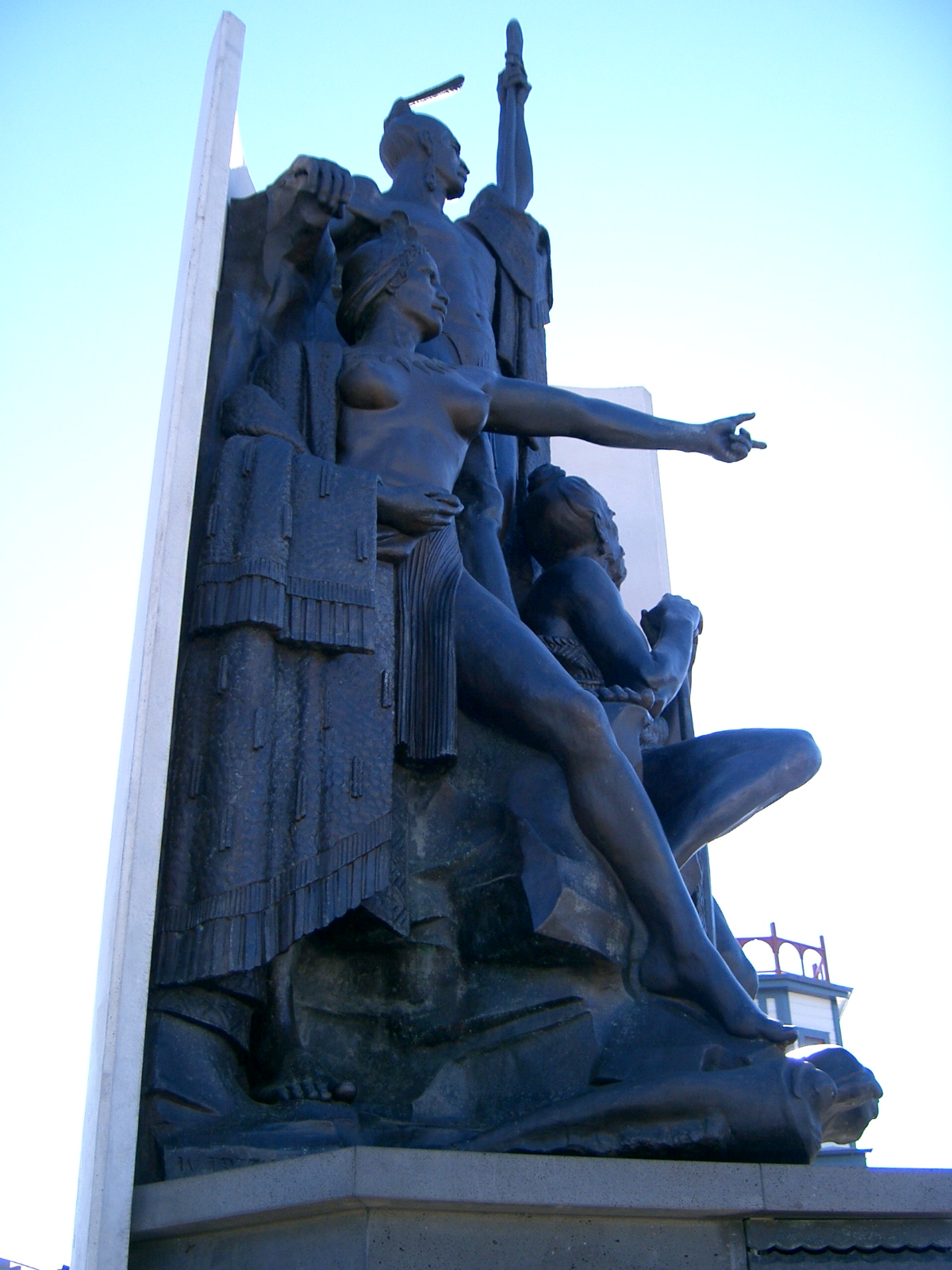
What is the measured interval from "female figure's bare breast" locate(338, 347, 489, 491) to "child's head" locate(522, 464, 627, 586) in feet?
2.32

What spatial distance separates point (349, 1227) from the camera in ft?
10.6

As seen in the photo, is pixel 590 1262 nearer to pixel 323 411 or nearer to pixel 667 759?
pixel 667 759

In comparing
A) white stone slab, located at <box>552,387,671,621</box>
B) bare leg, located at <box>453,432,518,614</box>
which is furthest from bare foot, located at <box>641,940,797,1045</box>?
white stone slab, located at <box>552,387,671,621</box>

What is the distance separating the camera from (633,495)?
883cm

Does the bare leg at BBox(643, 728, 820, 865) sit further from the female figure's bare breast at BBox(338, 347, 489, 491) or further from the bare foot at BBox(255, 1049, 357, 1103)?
the bare foot at BBox(255, 1049, 357, 1103)

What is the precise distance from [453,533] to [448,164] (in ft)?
8.05

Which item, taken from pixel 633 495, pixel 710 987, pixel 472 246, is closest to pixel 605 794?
pixel 710 987

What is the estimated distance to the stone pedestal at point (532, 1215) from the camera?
10.5 feet

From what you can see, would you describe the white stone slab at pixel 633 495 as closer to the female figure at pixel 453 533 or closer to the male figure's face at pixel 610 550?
the male figure's face at pixel 610 550

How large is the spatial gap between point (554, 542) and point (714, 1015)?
2.32 meters

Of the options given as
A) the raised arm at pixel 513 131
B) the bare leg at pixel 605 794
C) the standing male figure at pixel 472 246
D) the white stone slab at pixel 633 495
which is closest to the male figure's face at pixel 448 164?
the standing male figure at pixel 472 246

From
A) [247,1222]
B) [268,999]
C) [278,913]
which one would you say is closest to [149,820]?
[278,913]

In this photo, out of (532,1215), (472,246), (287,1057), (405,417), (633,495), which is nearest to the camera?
(532,1215)

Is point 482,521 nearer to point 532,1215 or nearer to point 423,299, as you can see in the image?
point 423,299
